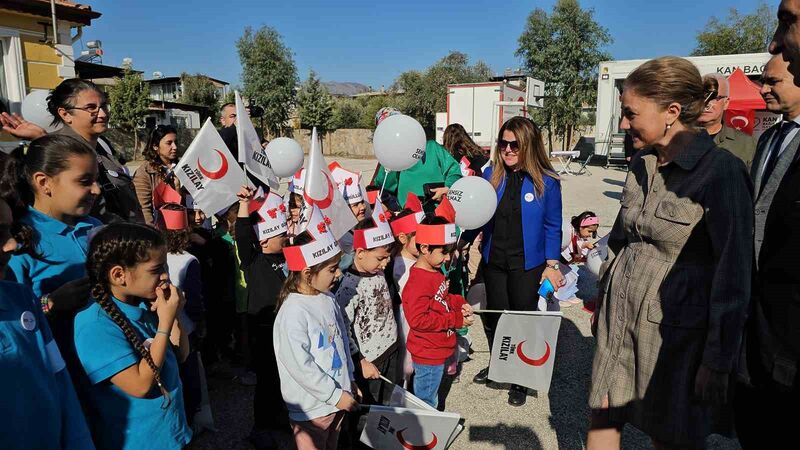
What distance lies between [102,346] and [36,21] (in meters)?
13.8

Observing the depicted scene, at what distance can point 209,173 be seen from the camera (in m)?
3.34

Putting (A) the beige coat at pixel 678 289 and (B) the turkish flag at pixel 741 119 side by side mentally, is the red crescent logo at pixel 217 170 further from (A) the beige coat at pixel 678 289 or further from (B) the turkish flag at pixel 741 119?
(B) the turkish flag at pixel 741 119

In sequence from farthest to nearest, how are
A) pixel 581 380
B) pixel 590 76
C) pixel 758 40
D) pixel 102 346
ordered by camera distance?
pixel 758 40 < pixel 590 76 < pixel 581 380 < pixel 102 346

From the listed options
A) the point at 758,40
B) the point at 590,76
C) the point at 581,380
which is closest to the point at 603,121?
the point at 590,76

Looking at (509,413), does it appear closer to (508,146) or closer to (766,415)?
(508,146)

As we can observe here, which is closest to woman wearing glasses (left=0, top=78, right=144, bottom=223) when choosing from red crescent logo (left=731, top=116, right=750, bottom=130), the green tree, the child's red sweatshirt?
the child's red sweatshirt

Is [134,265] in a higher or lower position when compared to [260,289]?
higher

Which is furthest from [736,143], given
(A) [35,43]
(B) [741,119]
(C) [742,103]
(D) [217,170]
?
(A) [35,43]

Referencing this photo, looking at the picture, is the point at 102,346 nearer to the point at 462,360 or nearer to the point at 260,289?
the point at 260,289

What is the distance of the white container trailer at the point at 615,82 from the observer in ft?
53.4

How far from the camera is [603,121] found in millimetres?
19875

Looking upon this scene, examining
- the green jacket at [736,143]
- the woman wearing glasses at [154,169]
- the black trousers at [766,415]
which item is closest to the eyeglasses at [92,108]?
the woman wearing glasses at [154,169]

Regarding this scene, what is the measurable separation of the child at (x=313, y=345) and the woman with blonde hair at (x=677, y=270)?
4.24 ft

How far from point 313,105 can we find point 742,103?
30352 mm
